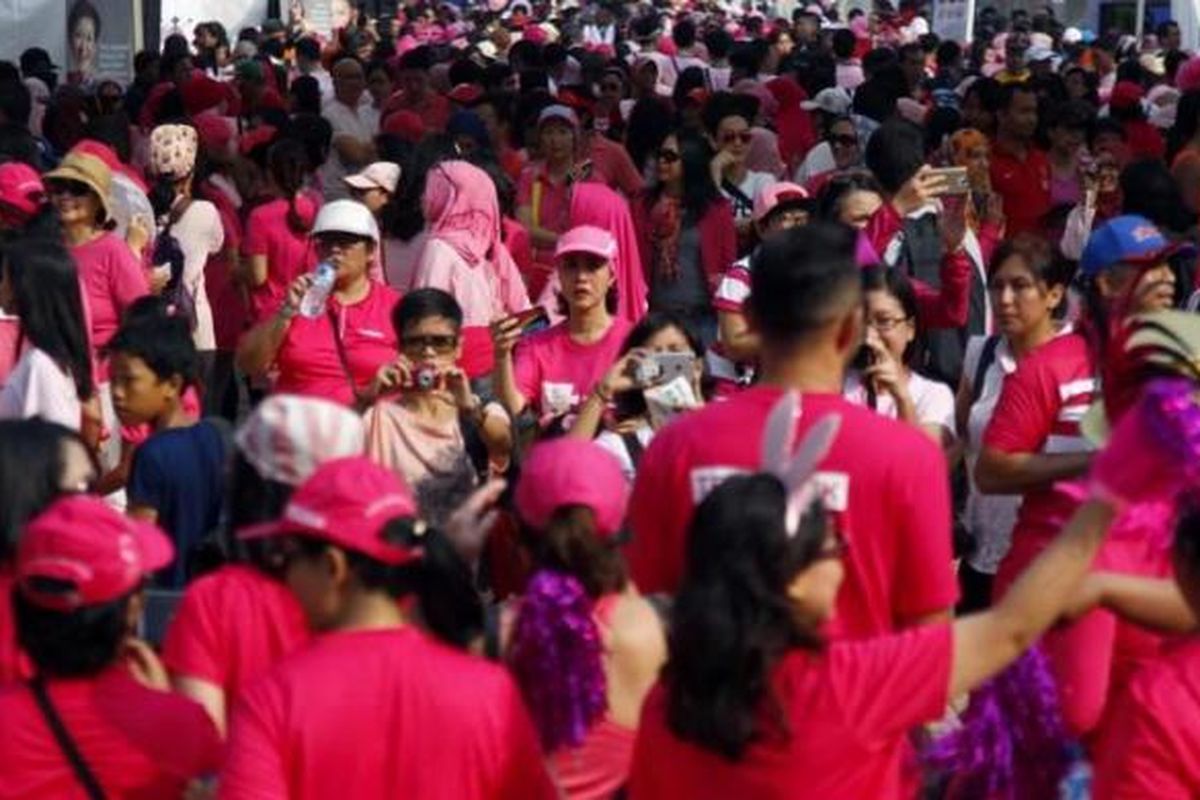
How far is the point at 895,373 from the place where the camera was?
7141 mm

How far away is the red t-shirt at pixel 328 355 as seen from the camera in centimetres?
860

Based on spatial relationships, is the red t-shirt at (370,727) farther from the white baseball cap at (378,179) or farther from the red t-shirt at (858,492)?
the white baseball cap at (378,179)

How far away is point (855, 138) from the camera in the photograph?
46.8 feet

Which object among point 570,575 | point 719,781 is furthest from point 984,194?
point 719,781

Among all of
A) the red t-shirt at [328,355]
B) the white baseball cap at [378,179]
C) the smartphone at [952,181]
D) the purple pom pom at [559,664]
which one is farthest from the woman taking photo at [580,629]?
the white baseball cap at [378,179]

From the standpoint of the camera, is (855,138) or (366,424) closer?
(366,424)

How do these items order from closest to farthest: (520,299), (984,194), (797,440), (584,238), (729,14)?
(797,440), (584,238), (520,299), (984,194), (729,14)

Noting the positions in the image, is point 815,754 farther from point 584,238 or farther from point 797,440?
point 584,238

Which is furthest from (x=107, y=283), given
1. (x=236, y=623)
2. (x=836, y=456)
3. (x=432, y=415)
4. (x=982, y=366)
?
(x=836, y=456)

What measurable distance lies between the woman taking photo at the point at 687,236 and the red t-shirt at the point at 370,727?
675cm

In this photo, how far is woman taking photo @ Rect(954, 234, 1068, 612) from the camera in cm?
734

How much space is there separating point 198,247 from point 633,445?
417 cm

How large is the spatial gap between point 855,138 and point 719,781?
34.5 feet

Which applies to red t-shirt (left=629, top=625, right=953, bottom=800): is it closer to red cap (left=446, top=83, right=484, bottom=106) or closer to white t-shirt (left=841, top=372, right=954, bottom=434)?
white t-shirt (left=841, top=372, right=954, bottom=434)
